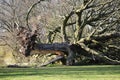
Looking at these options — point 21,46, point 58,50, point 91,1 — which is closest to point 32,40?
point 21,46

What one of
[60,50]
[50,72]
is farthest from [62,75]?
[60,50]

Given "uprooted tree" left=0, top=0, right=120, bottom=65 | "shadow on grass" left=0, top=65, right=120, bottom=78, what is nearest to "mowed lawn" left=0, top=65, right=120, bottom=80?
"shadow on grass" left=0, top=65, right=120, bottom=78

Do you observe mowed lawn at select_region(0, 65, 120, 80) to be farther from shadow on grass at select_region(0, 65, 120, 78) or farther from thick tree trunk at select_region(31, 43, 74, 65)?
thick tree trunk at select_region(31, 43, 74, 65)

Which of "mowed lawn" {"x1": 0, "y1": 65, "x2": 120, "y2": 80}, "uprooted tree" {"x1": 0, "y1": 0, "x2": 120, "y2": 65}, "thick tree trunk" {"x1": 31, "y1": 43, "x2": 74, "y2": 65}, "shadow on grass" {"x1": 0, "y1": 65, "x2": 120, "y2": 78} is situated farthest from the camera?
"uprooted tree" {"x1": 0, "y1": 0, "x2": 120, "y2": 65}

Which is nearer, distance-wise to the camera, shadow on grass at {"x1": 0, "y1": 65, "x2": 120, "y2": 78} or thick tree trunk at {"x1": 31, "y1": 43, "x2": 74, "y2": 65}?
shadow on grass at {"x1": 0, "y1": 65, "x2": 120, "y2": 78}

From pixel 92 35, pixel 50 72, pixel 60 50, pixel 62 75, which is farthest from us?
pixel 92 35

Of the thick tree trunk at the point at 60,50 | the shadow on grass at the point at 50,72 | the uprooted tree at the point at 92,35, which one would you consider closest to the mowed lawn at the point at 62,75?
the shadow on grass at the point at 50,72

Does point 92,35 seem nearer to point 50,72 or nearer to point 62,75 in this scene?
point 50,72

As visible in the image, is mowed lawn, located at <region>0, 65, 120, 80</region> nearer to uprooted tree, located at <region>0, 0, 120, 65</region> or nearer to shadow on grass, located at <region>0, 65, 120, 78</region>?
shadow on grass, located at <region>0, 65, 120, 78</region>

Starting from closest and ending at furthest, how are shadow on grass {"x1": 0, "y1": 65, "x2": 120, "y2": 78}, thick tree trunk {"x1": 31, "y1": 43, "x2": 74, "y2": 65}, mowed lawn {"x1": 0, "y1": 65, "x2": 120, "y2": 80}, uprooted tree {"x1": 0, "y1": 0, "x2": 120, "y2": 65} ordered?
mowed lawn {"x1": 0, "y1": 65, "x2": 120, "y2": 80}
shadow on grass {"x1": 0, "y1": 65, "x2": 120, "y2": 78}
thick tree trunk {"x1": 31, "y1": 43, "x2": 74, "y2": 65}
uprooted tree {"x1": 0, "y1": 0, "x2": 120, "y2": 65}

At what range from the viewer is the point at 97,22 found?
33062mm

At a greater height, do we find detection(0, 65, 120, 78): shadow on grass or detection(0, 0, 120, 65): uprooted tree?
detection(0, 0, 120, 65): uprooted tree

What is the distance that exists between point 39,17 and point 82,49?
25.5 ft

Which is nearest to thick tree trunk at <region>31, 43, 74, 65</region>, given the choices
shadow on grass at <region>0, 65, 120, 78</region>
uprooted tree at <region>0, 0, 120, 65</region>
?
uprooted tree at <region>0, 0, 120, 65</region>
